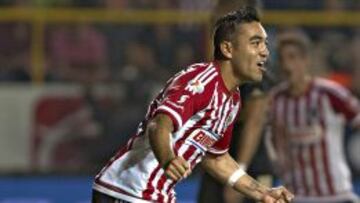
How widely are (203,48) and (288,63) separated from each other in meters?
3.87

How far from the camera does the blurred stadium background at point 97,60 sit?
12578 millimetres

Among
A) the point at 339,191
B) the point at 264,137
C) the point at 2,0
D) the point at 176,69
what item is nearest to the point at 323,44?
the point at 176,69

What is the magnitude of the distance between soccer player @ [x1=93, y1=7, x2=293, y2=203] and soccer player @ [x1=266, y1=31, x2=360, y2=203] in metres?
2.99

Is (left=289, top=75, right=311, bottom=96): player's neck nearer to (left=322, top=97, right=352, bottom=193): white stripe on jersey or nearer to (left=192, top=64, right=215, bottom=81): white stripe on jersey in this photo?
(left=322, top=97, right=352, bottom=193): white stripe on jersey

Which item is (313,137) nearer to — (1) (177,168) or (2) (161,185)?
(2) (161,185)

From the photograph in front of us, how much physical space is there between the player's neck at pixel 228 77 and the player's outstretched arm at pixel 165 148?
16.3 inches

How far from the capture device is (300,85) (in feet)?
29.7

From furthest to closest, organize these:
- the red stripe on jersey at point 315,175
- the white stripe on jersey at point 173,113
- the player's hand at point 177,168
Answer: the red stripe on jersey at point 315,175 → the white stripe on jersey at point 173,113 → the player's hand at point 177,168

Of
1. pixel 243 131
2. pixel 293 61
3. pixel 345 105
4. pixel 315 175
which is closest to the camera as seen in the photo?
pixel 243 131

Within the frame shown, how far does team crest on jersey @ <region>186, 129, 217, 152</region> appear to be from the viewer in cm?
582

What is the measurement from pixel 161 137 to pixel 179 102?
186 mm

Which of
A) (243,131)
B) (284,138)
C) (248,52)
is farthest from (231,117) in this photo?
(284,138)

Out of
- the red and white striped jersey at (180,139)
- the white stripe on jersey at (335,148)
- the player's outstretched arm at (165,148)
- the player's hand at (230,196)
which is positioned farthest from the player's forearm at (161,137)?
the white stripe on jersey at (335,148)

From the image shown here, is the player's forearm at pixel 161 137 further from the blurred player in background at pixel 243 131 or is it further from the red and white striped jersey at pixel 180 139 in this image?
Result: the blurred player in background at pixel 243 131
